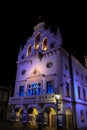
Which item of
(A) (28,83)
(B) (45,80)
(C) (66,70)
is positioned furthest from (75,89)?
(A) (28,83)

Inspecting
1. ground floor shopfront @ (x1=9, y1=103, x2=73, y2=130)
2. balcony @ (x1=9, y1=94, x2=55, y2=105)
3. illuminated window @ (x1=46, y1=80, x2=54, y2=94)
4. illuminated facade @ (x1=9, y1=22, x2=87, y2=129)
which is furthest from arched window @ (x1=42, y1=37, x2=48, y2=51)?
ground floor shopfront @ (x1=9, y1=103, x2=73, y2=130)

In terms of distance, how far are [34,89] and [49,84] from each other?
3407mm

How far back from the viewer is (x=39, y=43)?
27.4 metres

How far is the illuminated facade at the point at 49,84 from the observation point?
66.8ft

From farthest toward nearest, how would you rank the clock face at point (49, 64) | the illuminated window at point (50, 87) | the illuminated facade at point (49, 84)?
the clock face at point (49, 64), the illuminated window at point (50, 87), the illuminated facade at point (49, 84)

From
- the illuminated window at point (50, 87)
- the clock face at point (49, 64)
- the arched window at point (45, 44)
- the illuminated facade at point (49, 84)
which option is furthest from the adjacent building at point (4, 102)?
the clock face at point (49, 64)

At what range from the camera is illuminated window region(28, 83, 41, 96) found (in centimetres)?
2313

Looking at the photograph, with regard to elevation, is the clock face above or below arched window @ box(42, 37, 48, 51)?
below

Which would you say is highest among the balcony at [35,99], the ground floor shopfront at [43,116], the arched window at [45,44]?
the arched window at [45,44]

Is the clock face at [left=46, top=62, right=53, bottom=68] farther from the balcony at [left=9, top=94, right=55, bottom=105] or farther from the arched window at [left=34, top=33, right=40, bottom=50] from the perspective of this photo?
the arched window at [left=34, top=33, right=40, bottom=50]

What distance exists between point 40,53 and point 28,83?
6189 millimetres

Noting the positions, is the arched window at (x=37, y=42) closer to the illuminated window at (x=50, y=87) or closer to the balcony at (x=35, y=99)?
the illuminated window at (x=50, y=87)

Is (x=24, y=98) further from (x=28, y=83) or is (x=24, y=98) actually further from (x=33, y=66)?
(x=33, y=66)

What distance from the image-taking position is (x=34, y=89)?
78.3 ft
